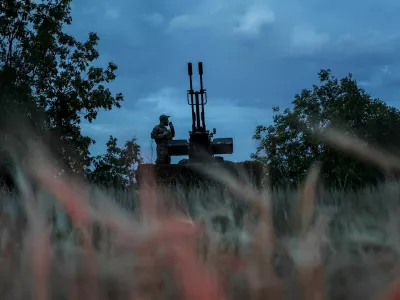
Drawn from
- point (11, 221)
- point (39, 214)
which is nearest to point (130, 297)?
point (39, 214)

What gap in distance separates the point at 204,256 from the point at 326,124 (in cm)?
2717

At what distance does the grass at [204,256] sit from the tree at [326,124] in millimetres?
23431

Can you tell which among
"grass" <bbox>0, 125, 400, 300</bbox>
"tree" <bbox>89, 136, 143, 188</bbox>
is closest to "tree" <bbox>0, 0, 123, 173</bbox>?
"tree" <bbox>89, 136, 143, 188</bbox>

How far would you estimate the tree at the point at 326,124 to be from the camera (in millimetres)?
25359

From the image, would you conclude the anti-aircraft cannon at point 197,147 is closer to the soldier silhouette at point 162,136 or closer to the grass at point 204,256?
the soldier silhouette at point 162,136

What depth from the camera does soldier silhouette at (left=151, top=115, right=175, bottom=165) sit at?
56.7 feet

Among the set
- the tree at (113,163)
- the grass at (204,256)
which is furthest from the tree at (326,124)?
the grass at (204,256)

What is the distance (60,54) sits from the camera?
75.7 feet

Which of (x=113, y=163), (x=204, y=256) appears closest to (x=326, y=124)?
(x=113, y=163)

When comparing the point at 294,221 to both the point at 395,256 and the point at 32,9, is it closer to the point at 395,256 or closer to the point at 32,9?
the point at 395,256

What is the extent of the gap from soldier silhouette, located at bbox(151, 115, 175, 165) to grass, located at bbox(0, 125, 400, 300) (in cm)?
1576

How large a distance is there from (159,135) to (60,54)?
826cm

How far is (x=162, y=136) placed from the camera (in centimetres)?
1725

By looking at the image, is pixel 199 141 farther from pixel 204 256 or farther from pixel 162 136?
pixel 204 256
